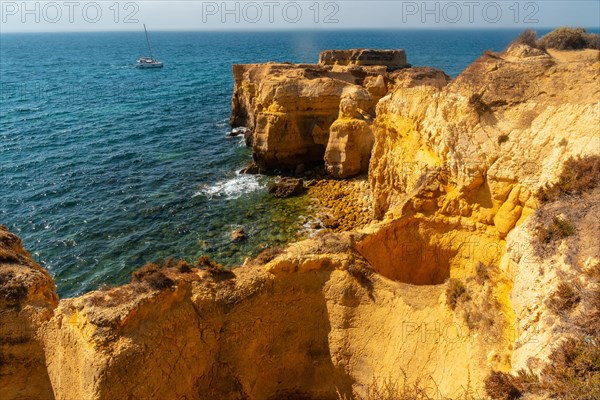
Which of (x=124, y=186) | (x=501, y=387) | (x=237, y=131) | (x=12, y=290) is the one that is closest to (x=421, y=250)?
(x=501, y=387)

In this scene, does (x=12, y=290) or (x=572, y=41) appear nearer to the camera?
(x=12, y=290)

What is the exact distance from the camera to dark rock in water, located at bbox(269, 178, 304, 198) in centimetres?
3825

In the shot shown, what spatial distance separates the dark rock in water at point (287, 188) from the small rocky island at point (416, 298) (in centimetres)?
1893

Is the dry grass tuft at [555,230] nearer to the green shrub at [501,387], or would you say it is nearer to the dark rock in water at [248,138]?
the green shrub at [501,387]

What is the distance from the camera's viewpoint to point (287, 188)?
38625 mm

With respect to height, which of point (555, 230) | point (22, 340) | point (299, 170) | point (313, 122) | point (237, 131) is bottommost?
point (22, 340)

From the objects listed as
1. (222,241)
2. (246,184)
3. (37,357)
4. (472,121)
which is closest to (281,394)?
(37,357)

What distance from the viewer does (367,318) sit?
15.6 m

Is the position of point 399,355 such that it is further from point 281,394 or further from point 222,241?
point 222,241

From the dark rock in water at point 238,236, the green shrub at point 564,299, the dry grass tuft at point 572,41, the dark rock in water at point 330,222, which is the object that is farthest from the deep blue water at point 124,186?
the green shrub at point 564,299

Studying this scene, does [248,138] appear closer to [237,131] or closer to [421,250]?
[237,131]

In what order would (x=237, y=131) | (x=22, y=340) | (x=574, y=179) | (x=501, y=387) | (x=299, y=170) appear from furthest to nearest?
(x=237, y=131) < (x=299, y=170) < (x=22, y=340) < (x=574, y=179) < (x=501, y=387)

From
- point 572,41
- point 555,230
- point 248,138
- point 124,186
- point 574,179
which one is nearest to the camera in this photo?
point 555,230

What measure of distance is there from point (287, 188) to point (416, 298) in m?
24.4
